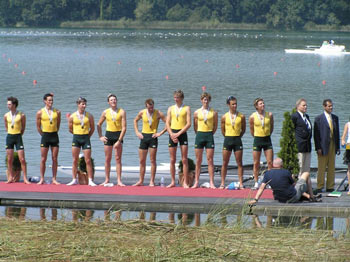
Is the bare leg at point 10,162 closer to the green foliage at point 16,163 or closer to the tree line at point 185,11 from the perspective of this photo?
the green foliage at point 16,163

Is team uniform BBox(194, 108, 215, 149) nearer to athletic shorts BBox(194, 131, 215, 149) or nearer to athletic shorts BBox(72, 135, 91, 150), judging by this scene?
athletic shorts BBox(194, 131, 215, 149)

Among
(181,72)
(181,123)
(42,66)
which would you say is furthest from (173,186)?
(42,66)

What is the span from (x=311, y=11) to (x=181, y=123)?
11406 centimetres

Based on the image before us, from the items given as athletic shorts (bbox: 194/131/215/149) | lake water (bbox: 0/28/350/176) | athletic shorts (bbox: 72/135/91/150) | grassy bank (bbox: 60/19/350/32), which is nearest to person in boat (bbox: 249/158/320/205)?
athletic shorts (bbox: 194/131/215/149)

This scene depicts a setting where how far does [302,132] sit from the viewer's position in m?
13.6

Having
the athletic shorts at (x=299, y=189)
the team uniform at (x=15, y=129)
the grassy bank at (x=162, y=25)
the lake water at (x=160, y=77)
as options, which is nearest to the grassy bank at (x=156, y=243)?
the athletic shorts at (x=299, y=189)

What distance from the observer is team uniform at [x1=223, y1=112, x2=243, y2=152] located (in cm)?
1387

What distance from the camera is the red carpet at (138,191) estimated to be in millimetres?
13398

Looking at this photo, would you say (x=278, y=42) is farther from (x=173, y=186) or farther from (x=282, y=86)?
(x=173, y=186)

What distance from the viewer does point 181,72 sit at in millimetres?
55656

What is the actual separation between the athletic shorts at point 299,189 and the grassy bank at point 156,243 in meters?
1.71

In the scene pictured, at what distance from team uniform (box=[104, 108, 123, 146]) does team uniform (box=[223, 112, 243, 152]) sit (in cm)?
197

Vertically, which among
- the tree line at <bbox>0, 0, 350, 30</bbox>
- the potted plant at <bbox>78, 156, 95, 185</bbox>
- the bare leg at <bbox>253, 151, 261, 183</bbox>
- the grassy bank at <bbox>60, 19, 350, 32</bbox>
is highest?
the tree line at <bbox>0, 0, 350, 30</bbox>

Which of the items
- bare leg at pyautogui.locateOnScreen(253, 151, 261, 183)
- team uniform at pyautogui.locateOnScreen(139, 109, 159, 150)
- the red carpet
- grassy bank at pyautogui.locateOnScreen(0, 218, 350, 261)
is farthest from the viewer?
team uniform at pyautogui.locateOnScreen(139, 109, 159, 150)
